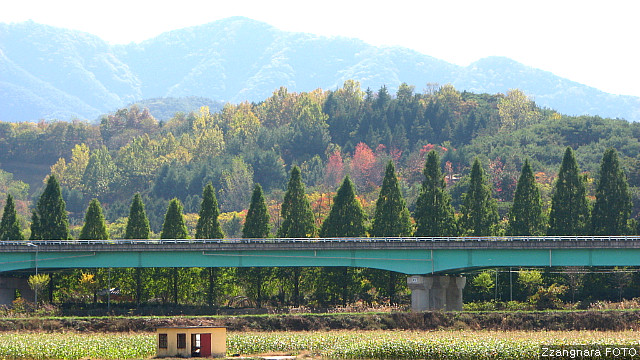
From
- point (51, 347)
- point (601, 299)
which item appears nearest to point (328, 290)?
point (601, 299)

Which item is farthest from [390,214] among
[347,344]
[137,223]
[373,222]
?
[347,344]

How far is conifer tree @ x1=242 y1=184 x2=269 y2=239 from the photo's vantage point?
115 m

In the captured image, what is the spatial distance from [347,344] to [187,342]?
12.3m

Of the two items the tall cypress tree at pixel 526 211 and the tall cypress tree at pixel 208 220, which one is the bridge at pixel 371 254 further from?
the tall cypress tree at pixel 526 211

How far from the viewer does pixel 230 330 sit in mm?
88438

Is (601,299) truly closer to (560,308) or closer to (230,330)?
(560,308)

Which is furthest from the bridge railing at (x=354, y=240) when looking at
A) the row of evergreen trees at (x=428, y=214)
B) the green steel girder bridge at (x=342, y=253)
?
the row of evergreen trees at (x=428, y=214)

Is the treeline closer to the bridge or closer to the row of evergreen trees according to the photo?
the row of evergreen trees

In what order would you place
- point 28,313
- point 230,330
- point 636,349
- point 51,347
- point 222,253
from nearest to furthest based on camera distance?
point 636,349 → point 51,347 → point 230,330 → point 28,313 → point 222,253

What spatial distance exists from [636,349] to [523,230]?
48467mm

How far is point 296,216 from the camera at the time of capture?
381 ft

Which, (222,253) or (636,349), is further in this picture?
(222,253)

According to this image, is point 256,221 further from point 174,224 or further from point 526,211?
point 526,211

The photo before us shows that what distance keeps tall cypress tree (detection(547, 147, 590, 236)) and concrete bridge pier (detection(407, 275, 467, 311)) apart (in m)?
15.4
